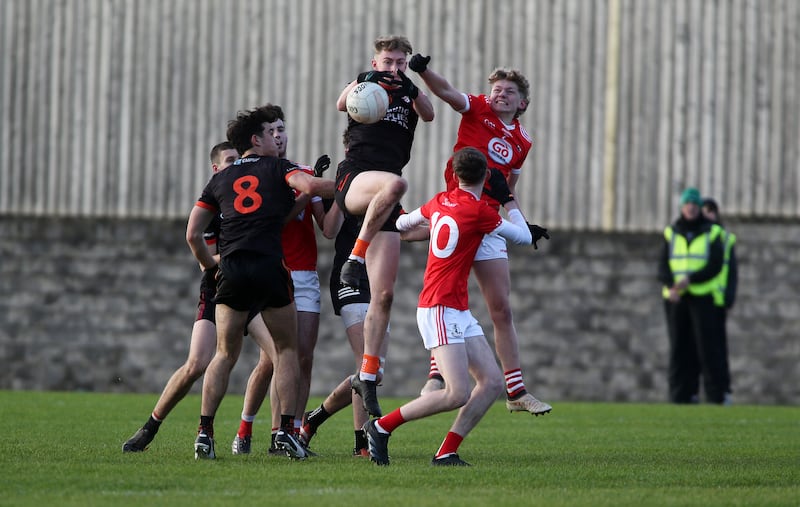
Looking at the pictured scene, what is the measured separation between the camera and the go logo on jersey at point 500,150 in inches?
370

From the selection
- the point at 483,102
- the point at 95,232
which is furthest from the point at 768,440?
the point at 95,232

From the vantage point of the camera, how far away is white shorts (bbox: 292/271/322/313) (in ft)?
30.0

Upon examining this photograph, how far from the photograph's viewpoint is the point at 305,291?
9188mm

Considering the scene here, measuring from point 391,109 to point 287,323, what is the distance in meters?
1.60

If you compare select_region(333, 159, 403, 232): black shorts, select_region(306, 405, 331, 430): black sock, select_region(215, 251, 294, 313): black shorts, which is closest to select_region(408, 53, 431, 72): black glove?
select_region(333, 159, 403, 232): black shorts

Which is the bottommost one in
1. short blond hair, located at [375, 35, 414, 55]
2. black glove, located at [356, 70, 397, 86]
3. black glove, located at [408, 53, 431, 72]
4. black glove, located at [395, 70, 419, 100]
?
black glove, located at [395, 70, 419, 100]

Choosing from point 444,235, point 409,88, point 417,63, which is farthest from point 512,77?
point 444,235

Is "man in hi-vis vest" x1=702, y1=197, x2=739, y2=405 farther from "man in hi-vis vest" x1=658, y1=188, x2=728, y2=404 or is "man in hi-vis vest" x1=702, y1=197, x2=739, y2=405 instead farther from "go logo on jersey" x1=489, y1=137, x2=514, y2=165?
"go logo on jersey" x1=489, y1=137, x2=514, y2=165

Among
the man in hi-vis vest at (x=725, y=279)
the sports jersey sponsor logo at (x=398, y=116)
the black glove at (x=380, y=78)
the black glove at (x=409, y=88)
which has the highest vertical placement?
the black glove at (x=380, y=78)

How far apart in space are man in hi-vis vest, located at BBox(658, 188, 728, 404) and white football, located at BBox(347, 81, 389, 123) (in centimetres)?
868

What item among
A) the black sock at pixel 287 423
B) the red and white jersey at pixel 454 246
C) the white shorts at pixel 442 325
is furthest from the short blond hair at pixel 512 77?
the black sock at pixel 287 423

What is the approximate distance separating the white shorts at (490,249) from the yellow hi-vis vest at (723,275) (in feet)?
26.2

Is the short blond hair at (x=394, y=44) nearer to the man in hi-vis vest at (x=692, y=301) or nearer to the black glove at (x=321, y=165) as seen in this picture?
the black glove at (x=321, y=165)

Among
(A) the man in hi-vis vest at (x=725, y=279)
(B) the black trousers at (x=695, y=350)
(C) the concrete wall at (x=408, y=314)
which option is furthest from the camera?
(C) the concrete wall at (x=408, y=314)
